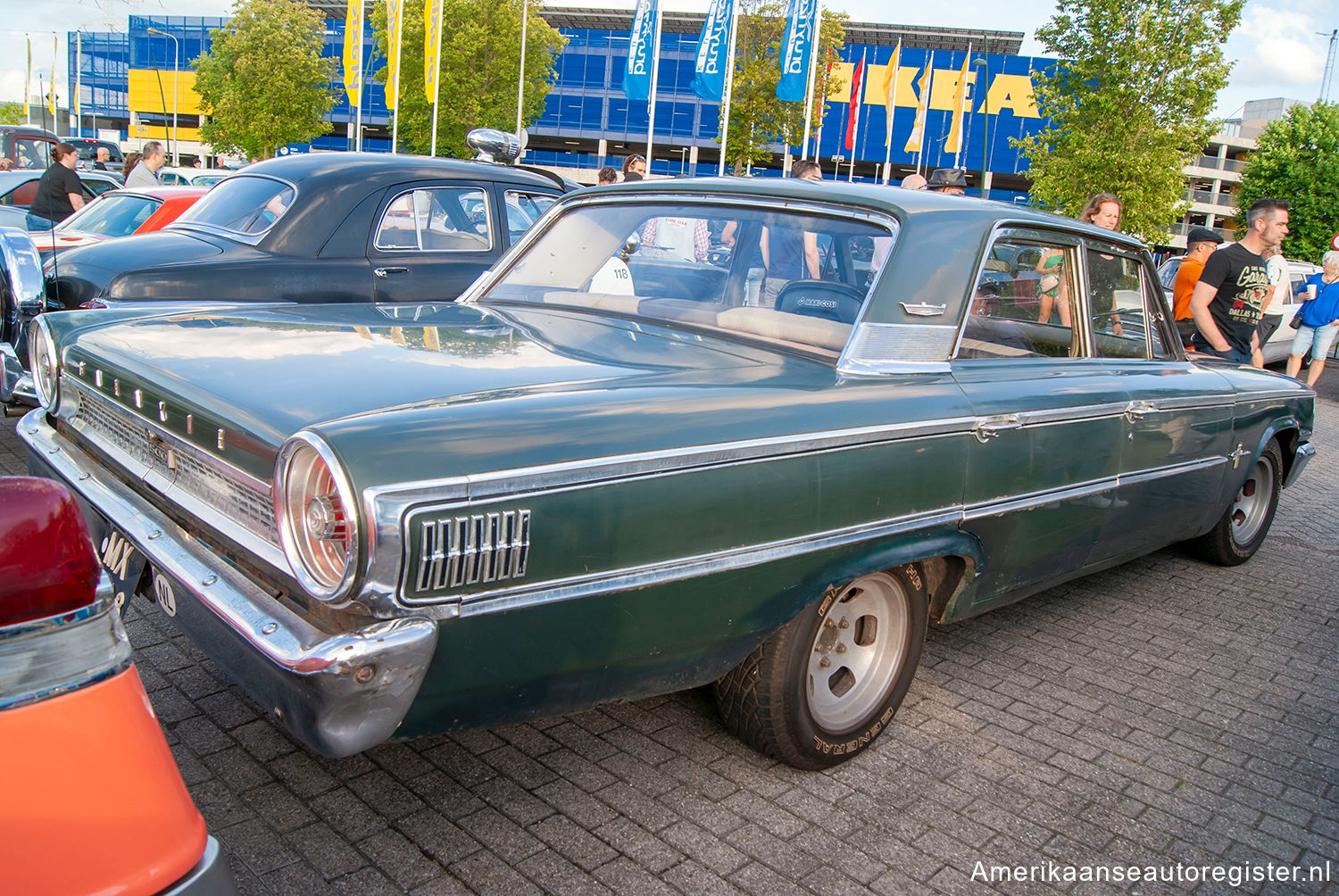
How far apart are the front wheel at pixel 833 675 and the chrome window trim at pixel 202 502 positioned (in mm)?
1213

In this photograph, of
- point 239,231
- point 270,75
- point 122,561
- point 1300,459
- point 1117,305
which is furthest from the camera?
point 270,75

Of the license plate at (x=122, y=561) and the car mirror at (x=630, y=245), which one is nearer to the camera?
the license plate at (x=122, y=561)

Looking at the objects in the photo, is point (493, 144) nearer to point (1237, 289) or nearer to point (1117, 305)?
point (1117, 305)

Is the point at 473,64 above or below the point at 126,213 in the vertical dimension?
above

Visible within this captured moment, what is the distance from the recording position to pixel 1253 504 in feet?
17.3

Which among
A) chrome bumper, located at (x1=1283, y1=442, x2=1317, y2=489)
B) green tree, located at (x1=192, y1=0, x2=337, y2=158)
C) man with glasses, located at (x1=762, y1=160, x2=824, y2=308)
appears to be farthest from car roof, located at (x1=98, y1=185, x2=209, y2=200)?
green tree, located at (x1=192, y1=0, x2=337, y2=158)

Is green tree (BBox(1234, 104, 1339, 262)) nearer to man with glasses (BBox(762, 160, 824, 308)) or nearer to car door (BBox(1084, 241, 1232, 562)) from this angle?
car door (BBox(1084, 241, 1232, 562))

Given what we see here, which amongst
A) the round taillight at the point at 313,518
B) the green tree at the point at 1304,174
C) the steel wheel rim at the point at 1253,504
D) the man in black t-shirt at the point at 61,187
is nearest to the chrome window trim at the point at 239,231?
the man in black t-shirt at the point at 61,187

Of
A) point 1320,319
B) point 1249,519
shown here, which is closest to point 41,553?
point 1249,519

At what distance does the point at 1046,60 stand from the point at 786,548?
6168 cm

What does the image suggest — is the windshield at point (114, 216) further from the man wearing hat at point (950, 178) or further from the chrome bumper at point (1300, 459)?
the chrome bumper at point (1300, 459)

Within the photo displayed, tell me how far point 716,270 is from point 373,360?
1277 mm

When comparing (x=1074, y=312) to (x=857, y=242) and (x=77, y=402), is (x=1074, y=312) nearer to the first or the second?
(x=857, y=242)

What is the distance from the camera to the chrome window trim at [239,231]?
19.0ft
